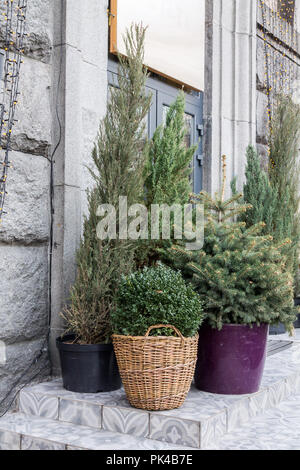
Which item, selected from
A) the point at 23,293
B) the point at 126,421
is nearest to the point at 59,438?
the point at 126,421

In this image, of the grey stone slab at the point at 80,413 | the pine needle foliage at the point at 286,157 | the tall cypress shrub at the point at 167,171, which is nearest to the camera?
the grey stone slab at the point at 80,413

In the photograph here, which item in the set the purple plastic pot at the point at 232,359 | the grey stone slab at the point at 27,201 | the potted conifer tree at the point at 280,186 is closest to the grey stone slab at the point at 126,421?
the purple plastic pot at the point at 232,359

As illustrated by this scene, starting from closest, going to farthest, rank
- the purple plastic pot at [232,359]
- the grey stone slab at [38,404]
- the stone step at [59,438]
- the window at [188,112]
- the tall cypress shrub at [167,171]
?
the stone step at [59,438]
the grey stone slab at [38,404]
the purple plastic pot at [232,359]
the tall cypress shrub at [167,171]
the window at [188,112]

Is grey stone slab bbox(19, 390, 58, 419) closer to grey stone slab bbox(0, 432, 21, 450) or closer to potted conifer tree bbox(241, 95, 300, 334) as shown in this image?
grey stone slab bbox(0, 432, 21, 450)

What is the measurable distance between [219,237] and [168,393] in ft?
3.96

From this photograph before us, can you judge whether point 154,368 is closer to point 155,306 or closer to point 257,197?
point 155,306

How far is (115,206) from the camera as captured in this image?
361 centimetres

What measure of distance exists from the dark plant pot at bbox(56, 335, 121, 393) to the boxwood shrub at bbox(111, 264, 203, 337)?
0.30 metres

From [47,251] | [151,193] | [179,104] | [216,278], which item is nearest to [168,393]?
[216,278]

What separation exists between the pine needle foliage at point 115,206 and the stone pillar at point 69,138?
11.2 inches

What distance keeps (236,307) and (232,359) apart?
34cm

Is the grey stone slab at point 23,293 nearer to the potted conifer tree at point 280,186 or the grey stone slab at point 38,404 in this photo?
the grey stone slab at point 38,404

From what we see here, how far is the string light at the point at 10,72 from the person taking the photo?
3.56 m
